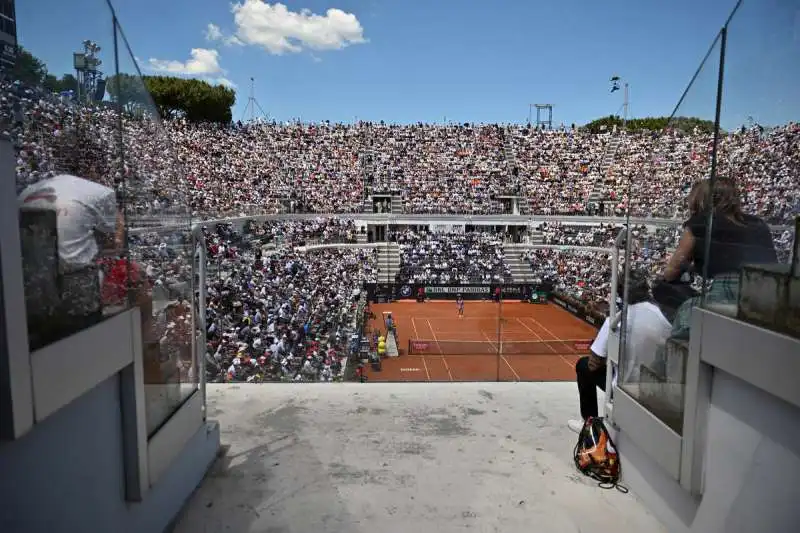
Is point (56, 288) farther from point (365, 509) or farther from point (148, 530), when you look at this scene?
point (365, 509)

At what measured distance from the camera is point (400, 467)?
3510mm

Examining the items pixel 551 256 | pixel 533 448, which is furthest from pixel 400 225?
pixel 533 448

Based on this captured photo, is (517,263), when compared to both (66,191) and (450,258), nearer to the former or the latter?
(450,258)

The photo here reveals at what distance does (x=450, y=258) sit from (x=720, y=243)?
28954mm

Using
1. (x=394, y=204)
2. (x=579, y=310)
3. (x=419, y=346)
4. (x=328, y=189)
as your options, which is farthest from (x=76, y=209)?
(x=328, y=189)

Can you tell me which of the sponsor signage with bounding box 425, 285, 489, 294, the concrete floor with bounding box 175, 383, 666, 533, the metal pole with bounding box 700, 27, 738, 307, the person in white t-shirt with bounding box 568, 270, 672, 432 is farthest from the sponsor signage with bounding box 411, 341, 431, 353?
the metal pole with bounding box 700, 27, 738, 307

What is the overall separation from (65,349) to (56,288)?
0.74ft

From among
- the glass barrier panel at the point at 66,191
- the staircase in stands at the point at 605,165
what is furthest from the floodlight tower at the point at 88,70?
the staircase in stands at the point at 605,165

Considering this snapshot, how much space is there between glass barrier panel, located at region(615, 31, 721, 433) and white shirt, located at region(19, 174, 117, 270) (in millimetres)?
2797

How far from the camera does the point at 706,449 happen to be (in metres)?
2.40

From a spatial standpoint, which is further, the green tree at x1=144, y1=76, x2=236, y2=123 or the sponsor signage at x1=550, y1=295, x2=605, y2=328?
the green tree at x1=144, y1=76, x2=236, y2=123

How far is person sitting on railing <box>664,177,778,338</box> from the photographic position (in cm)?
234

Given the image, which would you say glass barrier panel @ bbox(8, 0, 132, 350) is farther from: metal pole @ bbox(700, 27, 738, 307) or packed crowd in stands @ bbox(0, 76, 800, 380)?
metal pole @ bbox(700, 27, 738, 307)

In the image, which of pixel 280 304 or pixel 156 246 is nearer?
pixel 156 246
